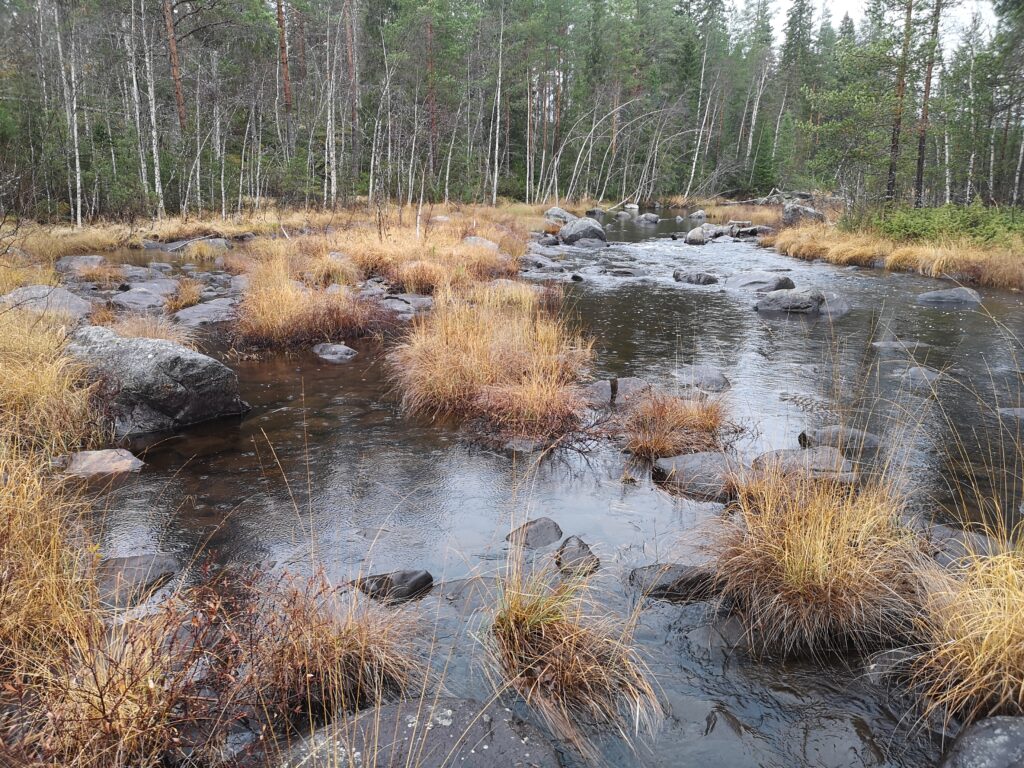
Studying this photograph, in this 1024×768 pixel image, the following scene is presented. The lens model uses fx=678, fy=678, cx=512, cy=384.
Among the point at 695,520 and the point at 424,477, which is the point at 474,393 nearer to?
the point at 424,477

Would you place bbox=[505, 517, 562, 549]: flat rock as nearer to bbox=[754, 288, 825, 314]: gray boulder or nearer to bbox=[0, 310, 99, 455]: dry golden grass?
bbox=[0, 310, 99, 455]: dry golden grass

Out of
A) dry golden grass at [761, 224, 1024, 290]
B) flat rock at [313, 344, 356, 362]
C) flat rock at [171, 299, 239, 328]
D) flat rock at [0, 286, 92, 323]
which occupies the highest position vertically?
dry golden grass at [761, 224, 1024, 290]

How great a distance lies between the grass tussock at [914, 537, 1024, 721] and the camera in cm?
273

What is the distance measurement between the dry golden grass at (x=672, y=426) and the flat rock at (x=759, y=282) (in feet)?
27.8

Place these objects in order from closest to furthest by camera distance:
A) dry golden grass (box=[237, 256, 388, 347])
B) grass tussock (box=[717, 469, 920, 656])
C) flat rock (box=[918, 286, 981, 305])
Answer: grass tussock (box=[717, 469, 920, 656]), dry golden grass (box=[237, 256, 388, 347]), flat rock (box=[918, 286, 981, 305])

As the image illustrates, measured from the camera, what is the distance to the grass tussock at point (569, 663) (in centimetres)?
293

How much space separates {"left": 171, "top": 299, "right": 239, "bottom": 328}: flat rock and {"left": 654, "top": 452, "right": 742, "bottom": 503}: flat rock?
7453mm

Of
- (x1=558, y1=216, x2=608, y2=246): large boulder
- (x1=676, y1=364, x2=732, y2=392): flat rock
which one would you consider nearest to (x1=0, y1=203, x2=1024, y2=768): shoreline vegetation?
(x1=676, y1=364, x2=732, y2=392): flat rock

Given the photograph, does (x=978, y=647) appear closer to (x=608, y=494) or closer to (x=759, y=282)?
(x=608, y=494)

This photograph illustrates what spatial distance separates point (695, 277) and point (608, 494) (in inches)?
468

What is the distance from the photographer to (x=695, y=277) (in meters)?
16.1

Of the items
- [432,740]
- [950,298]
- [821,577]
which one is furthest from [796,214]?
[432,740]

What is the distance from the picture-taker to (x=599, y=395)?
24.2ft

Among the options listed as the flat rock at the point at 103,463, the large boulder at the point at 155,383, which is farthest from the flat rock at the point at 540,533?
the large boulder at the point at 155,383
